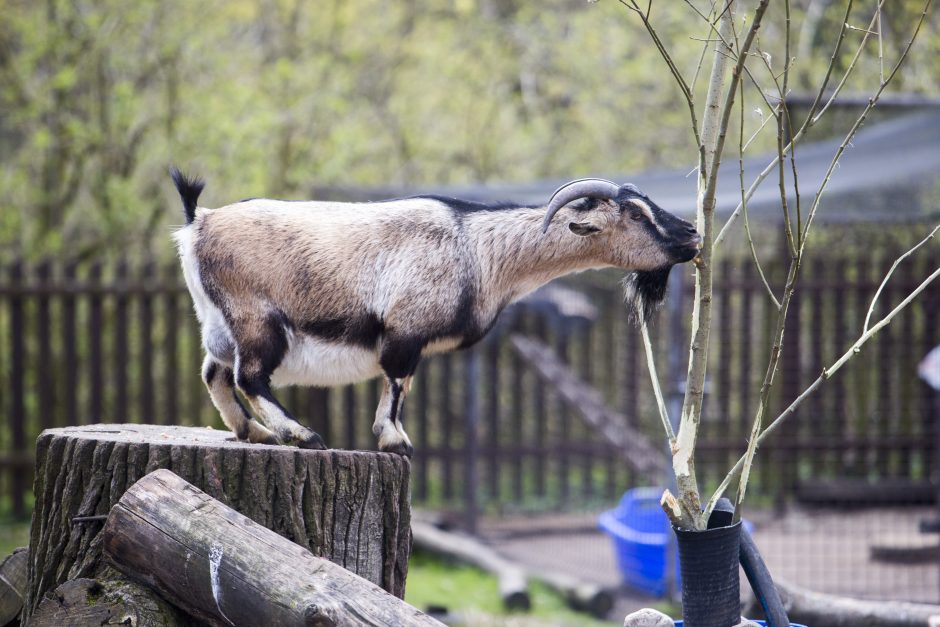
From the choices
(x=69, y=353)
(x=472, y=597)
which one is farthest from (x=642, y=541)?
(x=69, y=353)

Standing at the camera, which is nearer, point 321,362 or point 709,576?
point 709,576

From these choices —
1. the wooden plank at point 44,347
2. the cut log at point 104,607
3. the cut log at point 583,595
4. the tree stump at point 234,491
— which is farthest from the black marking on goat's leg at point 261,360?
the wooden plank at point 44,347

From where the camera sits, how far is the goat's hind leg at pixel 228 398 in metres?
3.14

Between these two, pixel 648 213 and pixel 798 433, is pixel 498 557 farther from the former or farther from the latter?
pixel 648 213

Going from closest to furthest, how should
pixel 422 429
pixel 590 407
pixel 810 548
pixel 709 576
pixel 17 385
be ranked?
pixel 709 576, pixel 810 548, pixel 590 407, pixel 17 385, pixel 422 429

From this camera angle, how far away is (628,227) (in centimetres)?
304

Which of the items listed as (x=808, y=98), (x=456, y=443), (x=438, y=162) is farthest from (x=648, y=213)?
(x=438, y=162)

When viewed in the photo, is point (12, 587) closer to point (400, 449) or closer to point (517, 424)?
point (400, 449)

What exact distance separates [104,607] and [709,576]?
1.52 meters

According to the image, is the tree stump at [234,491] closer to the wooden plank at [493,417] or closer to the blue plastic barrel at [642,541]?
the blue plastic barrel at [642,541]

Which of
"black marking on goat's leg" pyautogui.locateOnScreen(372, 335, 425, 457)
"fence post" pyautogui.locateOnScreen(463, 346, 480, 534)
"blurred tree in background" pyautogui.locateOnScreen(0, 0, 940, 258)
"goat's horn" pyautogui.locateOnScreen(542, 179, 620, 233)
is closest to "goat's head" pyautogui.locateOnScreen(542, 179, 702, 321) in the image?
"goat's horn" pyautogui.locateOnScreen(542, 179, 620, 233)

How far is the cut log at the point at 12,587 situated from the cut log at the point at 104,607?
1.97ft

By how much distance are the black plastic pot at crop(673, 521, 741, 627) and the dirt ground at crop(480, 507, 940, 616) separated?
395 centimetres

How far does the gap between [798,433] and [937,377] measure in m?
2.49
